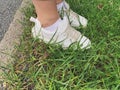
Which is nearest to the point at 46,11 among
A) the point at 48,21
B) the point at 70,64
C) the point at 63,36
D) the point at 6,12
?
the point at 48,21

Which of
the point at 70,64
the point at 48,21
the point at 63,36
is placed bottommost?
the point at 70,64

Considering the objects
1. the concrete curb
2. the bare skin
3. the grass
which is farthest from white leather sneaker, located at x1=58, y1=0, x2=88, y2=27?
the concrete curb

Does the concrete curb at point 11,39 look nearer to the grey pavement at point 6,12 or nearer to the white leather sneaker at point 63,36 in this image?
the grey pavement at point 6,12

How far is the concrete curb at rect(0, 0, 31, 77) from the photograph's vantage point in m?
2.31

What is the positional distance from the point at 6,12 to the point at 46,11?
580 mm

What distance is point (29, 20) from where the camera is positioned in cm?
258

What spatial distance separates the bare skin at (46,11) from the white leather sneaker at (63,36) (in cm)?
5

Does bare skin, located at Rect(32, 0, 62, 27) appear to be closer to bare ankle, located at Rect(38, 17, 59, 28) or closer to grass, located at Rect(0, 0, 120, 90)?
bare ankle, located at Rect(38, 17, 59, 28)

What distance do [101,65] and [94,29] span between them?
12.9 inches

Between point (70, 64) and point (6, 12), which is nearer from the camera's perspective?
point (70, 64)

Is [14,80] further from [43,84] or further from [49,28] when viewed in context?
[49,28]

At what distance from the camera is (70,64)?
86.0 inches

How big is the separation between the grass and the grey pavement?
0.64 ft

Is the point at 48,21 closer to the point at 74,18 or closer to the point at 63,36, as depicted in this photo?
the point at 63,36
